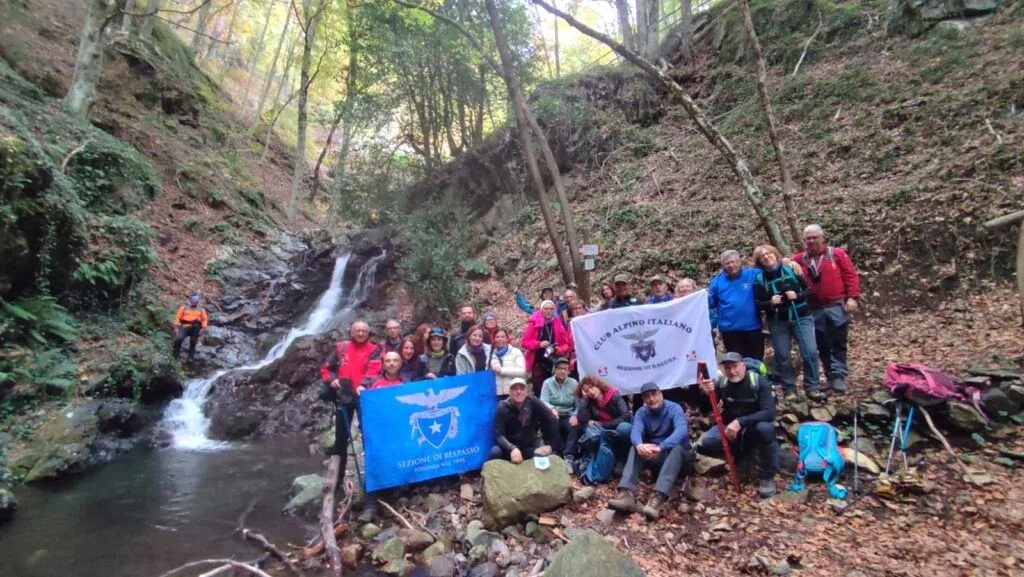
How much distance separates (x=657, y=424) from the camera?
516 centimetres

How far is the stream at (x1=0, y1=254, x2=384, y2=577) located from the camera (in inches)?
199

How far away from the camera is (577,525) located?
4.79 m

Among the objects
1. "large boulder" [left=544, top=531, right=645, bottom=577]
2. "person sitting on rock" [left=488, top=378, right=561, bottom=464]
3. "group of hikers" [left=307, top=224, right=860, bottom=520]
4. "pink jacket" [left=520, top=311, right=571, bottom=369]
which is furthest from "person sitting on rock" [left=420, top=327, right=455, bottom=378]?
"large boulder" [left=544, top=531, right=645, bottom=577]

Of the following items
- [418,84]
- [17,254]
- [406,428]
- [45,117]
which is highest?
[418,84]

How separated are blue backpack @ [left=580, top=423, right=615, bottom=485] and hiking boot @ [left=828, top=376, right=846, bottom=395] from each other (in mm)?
2628

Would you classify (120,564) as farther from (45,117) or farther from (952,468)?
(45,117)

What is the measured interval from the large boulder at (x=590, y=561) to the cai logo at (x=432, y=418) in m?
2.38

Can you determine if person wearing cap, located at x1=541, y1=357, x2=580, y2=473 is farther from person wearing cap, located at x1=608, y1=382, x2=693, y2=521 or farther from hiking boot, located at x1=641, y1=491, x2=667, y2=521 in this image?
hiking boot, located at x1=641, y1=491, x2=667, y2=521

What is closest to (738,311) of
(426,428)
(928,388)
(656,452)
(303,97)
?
(928,388)

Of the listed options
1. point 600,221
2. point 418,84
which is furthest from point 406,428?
point 418,84

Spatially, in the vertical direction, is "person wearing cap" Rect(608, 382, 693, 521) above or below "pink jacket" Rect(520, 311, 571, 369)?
below

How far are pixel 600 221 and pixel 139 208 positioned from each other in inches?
523

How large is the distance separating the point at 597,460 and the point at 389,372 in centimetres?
262

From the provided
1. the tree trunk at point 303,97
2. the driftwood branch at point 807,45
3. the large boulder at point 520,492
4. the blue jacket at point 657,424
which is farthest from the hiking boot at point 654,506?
the tree trunk at point 303,97
